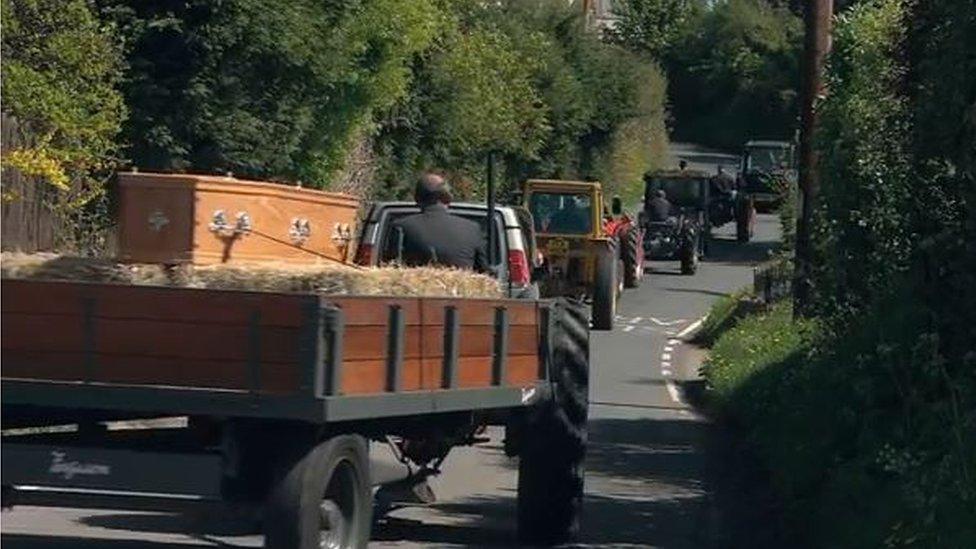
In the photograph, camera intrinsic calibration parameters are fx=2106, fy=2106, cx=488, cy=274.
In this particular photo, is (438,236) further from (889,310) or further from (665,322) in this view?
(665,322)

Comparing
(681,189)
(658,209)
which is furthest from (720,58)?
(658,209)

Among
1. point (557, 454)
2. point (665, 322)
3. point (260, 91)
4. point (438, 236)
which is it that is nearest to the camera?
point (557, 454)

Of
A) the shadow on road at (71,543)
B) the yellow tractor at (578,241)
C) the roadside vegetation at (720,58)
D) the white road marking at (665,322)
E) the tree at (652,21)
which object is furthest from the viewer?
the tree at (652,21)

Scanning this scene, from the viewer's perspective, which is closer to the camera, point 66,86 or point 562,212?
point 66,86

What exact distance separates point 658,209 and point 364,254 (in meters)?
27.7

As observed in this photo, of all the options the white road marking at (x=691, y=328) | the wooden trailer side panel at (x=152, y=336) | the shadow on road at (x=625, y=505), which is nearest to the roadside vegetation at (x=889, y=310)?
the shadow on road at (x=625, y=505)

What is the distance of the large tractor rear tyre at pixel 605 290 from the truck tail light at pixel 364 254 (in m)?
15.4

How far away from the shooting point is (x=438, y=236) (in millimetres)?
11914

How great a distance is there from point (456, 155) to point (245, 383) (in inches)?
1056

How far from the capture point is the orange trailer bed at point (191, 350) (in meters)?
8.65

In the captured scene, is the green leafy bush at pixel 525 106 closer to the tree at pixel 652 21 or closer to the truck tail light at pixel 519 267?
the tree at pixel 652 21

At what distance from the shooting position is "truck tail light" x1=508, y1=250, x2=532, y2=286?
47.6 ft

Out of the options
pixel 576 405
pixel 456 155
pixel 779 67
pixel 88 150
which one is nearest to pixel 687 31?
pixel 779 67

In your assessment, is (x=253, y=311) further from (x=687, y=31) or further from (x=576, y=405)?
(x=687, y=31)
